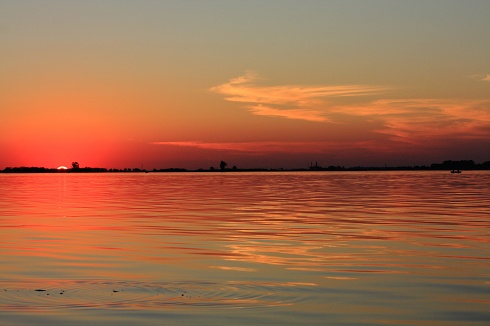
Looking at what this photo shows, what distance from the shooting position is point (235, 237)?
33438 mm

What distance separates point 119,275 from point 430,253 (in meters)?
11.3

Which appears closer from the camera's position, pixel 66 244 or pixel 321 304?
pixel 321 304

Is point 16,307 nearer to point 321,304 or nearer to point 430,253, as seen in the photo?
point 321,304

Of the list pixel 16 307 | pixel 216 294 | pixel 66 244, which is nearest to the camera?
pixel 16 307

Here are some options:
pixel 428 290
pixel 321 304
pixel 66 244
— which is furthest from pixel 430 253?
pixel 66 244

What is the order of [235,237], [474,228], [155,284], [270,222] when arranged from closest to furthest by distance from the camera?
[155,284] → [235,237] → [474,228] → [270,222]

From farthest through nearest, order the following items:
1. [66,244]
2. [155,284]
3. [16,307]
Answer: [66,244] < [155,284] < [16,307]

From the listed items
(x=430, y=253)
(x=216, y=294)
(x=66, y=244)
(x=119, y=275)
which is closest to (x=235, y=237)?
(x=66, y=244)

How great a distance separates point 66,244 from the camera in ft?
102

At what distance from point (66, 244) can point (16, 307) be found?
14046 millimetres

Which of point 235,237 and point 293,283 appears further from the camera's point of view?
point 235,237

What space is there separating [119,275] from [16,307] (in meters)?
5.27

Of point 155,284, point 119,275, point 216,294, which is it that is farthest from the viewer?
point 119,275

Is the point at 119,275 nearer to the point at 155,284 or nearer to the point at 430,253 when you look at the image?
the point at 155,284
